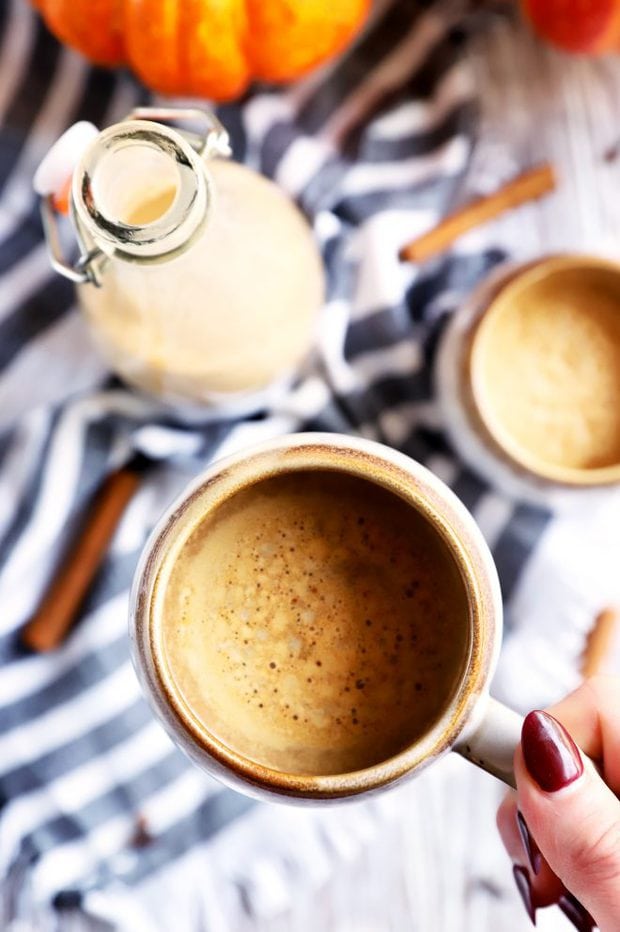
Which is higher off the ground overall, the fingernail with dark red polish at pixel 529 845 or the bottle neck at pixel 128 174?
the bottle neck at pixel 128 174

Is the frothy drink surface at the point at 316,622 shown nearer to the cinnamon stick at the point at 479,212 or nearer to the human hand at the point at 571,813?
the human hand at the point at 571,813

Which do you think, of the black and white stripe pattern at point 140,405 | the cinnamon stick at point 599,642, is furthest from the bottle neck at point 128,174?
the cinnamon stick at point 599,642

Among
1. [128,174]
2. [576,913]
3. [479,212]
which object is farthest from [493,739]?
[479,212]

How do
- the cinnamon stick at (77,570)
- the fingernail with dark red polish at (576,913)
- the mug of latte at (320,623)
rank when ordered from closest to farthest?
1. the mug of latte at (320,623)
2. the fingernail with dark red polish at (576,913)
3. the cinnamon stick at (77,570)

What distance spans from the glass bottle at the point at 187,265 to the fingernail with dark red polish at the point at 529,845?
37 cm

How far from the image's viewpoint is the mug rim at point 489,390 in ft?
2.68

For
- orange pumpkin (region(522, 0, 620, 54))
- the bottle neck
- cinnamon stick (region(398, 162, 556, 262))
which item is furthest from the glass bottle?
orange pumpkin (region(522, 0, 620, 54))

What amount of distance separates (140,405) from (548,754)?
47cm

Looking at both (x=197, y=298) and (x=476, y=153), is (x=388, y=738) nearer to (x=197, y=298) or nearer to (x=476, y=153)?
(x=197, y=298)

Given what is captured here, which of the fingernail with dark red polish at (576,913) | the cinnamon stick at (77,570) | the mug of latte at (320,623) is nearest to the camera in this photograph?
the mug of latte at (320,623)

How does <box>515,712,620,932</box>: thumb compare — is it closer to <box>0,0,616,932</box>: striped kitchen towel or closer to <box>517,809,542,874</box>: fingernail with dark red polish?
<box>517,809,542,874</box>: fingernail with dark red polish

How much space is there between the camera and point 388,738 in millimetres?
615

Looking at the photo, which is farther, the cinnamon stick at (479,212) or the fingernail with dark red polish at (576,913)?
the cinnamon stick at (479,212)

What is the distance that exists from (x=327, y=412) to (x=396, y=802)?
0.35 m
